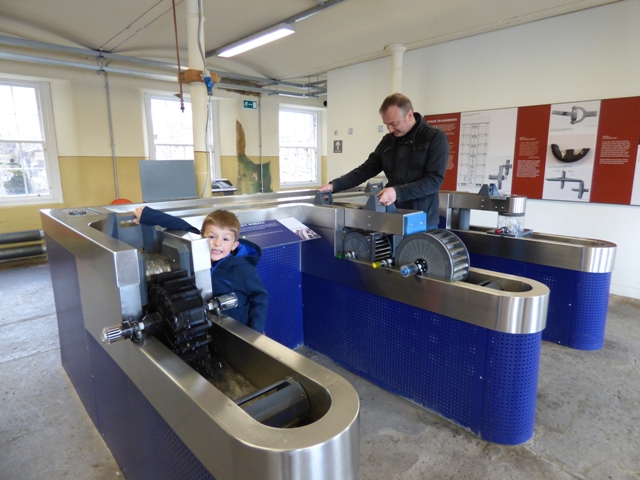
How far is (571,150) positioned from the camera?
4.18 m

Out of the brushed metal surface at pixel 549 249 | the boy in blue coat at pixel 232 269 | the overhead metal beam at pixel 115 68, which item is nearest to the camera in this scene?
the boy in blue coat at pixel 232 269

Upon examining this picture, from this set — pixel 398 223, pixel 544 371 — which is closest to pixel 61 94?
pixel 398 223

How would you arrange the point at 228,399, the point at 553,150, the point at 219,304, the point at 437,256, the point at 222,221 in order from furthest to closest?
the point at 553,150
the point at 437,256
the point at 222,221
the point at 219,304
the point at 228,399

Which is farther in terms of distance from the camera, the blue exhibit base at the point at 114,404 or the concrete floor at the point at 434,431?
the concrete floor at the point at 434,431

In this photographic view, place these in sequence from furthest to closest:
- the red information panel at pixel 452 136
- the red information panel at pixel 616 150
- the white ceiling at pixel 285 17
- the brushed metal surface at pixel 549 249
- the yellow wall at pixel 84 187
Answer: the yellow wall at pixel 84 187
the red information panel at pixel 452 136
the white ceiling at pixel 285 17
the red information panel at pixel 616 150
the brushed metal surface at pixel 549 249

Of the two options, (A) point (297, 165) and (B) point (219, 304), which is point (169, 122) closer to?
(A) point (297, 165)

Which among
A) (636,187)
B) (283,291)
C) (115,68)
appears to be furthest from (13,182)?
(636,187)

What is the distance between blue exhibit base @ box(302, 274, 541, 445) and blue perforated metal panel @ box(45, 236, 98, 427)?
1365mm

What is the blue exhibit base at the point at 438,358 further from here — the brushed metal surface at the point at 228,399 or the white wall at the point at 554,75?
the white wall at the point at 554,75

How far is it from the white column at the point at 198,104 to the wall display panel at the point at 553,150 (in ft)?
9.88

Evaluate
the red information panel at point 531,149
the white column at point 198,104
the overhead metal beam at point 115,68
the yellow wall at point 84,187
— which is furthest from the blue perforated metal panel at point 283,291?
the yellow wall at point 84,187

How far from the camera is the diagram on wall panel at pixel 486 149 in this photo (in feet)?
15.2

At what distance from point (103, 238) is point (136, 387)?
0.51 metres

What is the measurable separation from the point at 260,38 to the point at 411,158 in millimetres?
3700
